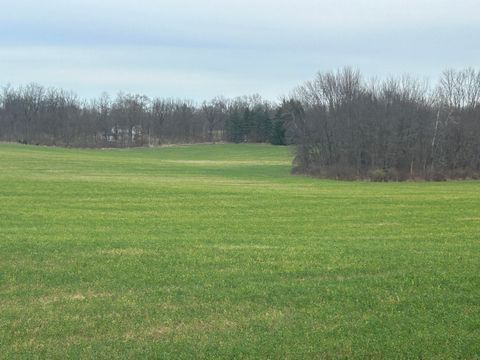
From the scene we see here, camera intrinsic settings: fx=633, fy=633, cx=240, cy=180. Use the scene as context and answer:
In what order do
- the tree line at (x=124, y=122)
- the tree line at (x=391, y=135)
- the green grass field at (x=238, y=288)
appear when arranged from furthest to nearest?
the tree line at (x=124, y=122) → the tree line at (x=391, y=135) → the green grass field at (x=238, y=288)

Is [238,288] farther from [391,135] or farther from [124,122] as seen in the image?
[124,122]

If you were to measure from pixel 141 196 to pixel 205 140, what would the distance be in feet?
359

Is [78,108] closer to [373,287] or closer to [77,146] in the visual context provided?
[77,146]

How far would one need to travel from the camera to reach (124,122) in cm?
13388

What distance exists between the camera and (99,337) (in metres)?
7.35

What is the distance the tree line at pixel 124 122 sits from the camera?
119625 mm

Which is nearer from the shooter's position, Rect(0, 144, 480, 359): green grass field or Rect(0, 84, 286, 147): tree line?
Rect(0, 144, 480, 359): green grass field

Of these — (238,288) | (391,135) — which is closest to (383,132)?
(391,135)

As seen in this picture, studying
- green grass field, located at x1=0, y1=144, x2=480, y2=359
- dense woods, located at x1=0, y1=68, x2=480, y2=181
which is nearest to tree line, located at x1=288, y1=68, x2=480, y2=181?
dense woods, located at x1=0, y1=68, x2=480, y2=181

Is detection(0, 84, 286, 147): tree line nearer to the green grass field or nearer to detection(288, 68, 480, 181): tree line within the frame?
detection(288, 68, 480, 181): tree line

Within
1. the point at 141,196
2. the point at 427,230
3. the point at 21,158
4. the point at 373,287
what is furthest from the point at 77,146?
the point at 373,287

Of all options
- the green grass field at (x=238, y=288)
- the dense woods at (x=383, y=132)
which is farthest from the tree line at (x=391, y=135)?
the green grass field at (x=238, y=288)

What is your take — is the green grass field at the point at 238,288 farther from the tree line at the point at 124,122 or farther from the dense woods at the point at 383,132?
the tree line at the point at 124,122

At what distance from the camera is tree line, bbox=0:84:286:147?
11962cm
